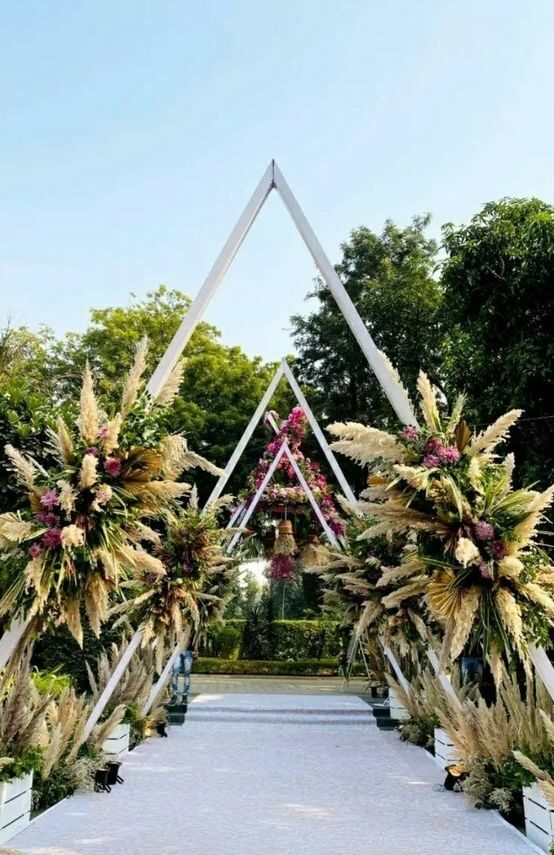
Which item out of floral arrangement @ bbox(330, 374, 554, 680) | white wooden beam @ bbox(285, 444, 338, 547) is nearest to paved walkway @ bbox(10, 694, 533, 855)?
floral arrangement @ bbox(330, 374, 554, 680)

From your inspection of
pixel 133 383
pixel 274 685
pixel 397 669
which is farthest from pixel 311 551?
pixel 133 383

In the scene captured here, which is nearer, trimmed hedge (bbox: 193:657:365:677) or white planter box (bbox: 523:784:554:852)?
white planter box (bbox: 523:784:554:852)

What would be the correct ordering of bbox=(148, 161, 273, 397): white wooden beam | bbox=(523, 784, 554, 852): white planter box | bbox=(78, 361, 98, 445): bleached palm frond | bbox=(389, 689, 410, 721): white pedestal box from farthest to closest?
bbox=(389, 689, 410, 721): white pedestal box → bbox=(148, 161, 273, 397): white wooden beam → bbox=(523, 784, 554, 852): white planter box → bbox=(78, 361, 98, 445): bleached palm frond

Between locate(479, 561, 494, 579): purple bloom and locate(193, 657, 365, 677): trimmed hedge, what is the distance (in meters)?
15.4

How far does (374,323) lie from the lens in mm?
18500

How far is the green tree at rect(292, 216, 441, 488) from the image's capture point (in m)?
18.5

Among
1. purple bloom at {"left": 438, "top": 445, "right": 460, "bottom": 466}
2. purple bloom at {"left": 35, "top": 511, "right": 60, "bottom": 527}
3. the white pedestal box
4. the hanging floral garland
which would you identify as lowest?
the white pedestal box

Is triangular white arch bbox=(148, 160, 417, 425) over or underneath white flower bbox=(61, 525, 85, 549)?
over

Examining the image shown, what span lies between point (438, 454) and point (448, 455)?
0.06 m

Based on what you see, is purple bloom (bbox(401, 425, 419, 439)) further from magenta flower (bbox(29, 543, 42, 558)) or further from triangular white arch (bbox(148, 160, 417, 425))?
magenta flower (bbox(29, 543, 42, 558))

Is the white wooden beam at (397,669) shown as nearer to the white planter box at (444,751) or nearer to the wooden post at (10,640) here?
the white planter box at (444,751)

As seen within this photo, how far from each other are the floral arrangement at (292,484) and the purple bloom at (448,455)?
7.97m

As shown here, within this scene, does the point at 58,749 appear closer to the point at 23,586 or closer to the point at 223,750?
the point at 23,586

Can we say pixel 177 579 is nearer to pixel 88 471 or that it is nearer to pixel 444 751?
pixel 444 751
